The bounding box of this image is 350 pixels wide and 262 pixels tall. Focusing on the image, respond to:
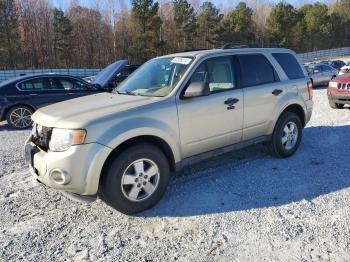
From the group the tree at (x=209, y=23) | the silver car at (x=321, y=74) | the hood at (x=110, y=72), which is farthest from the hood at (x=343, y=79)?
the tree at (x=209, y=23)

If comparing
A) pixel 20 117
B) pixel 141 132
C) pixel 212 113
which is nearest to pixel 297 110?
pixel 212 113

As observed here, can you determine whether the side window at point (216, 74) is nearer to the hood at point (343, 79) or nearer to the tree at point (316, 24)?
the hood at point (343, 79)

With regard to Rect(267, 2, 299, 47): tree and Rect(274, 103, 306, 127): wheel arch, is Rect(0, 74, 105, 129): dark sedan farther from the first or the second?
Rect(267, 2, 299, 47): tree

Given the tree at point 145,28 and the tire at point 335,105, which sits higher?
the tree at point 145,28

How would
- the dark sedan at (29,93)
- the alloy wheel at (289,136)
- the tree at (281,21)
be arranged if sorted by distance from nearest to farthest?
the alloy wheel at (289,136) → the dark sedan at (29,93) → the tree at (281,21)

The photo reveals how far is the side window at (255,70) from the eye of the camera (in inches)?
209

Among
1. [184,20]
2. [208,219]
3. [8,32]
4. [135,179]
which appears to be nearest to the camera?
[208,219]

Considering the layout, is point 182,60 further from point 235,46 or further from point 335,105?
point 335,105

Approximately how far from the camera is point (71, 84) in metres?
10.7

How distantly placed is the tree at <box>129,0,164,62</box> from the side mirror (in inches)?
1701

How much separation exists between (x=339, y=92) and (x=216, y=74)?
250 inches

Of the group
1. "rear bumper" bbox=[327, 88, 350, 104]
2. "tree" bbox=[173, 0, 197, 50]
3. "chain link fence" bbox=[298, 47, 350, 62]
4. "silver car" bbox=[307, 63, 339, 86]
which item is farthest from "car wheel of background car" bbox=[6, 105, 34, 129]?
"chain link fence" bbox=[298, 47, 350, 62]

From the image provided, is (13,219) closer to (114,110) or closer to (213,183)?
(114,110)

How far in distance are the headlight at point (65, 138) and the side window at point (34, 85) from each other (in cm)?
675
